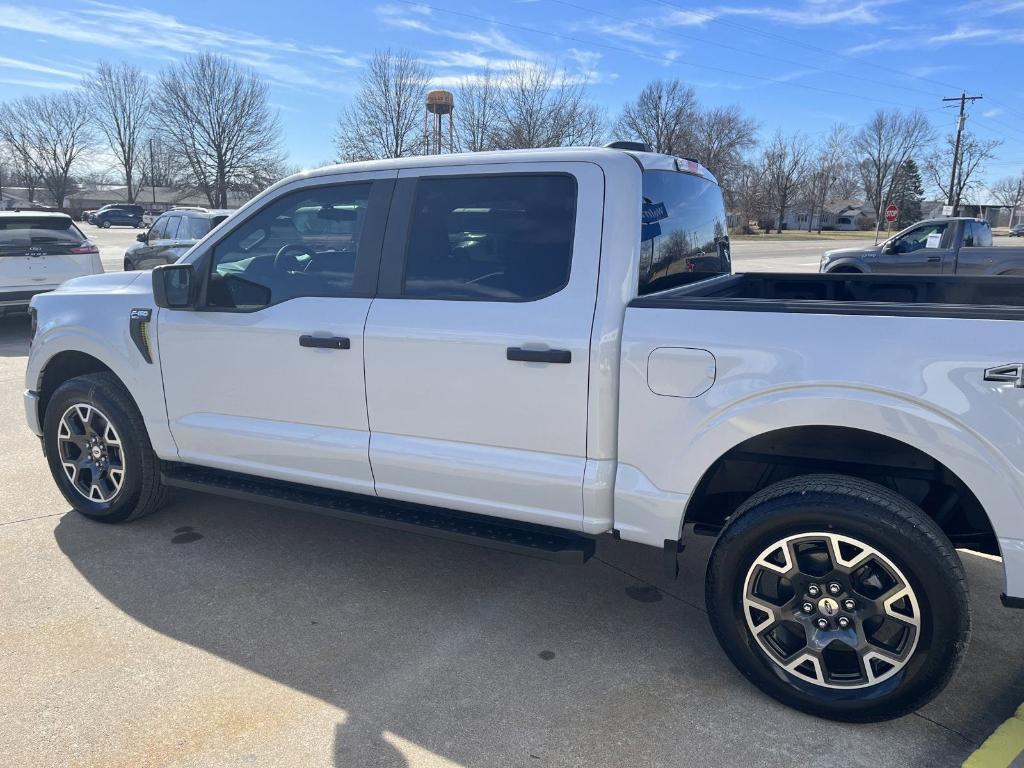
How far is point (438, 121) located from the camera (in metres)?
44.1

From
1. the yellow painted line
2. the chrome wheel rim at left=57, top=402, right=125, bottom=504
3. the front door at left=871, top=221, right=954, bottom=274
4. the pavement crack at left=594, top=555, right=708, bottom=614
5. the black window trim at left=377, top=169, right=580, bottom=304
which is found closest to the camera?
the yellow painted line

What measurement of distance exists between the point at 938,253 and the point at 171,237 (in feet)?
45.3

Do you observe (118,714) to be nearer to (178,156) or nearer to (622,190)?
(622,190)

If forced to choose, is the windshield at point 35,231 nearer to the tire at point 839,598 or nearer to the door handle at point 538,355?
the door handle at point 538,355

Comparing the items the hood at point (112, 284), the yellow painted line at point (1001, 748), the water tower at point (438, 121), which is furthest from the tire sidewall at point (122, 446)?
the water tower at point (438, 121)

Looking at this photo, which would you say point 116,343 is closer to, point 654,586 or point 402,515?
point 402,515

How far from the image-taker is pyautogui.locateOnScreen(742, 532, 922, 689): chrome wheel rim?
266 centimetres

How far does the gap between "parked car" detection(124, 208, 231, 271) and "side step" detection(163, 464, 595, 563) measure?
10721 millimetres

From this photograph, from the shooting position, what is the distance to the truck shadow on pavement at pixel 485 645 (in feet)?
8.86

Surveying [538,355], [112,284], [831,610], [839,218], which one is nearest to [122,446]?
[112,284]

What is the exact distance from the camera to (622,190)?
307 cm

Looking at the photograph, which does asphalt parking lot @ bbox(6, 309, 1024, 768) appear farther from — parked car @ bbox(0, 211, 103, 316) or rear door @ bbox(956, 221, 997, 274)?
rear door @ bbox(956, 221, 997, 274)

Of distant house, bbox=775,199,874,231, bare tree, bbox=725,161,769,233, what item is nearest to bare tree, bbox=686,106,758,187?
bare tree, bbox=725,161,769,233

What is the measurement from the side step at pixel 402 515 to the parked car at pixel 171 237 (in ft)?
35.2
